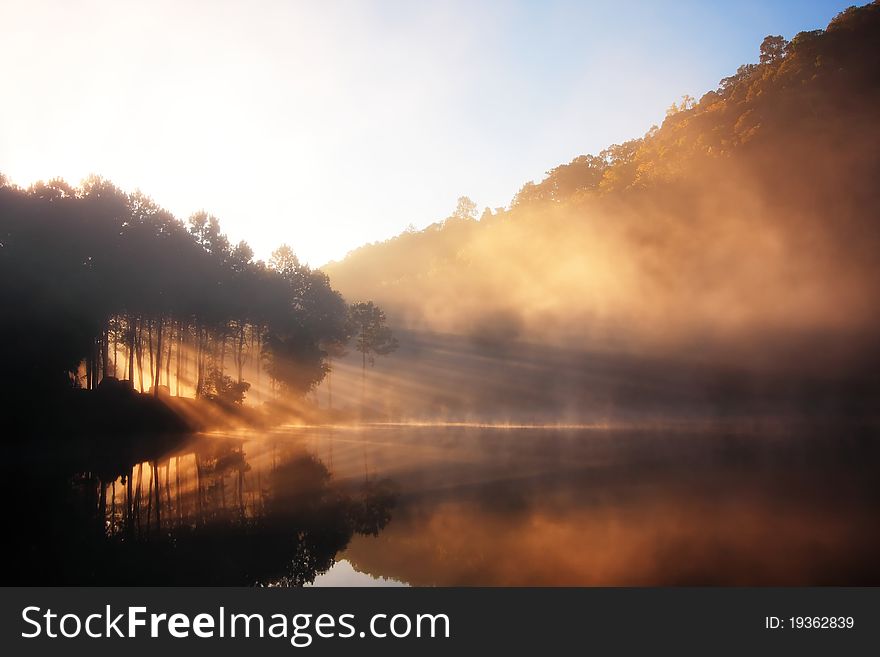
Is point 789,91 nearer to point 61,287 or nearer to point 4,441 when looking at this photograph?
point 61,287

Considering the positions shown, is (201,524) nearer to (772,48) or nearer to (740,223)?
(740,223)

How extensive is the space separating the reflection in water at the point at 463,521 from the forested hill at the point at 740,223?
1265 inches

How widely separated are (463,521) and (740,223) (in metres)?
50.9

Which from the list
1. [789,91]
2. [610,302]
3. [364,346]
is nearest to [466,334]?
[364,346]

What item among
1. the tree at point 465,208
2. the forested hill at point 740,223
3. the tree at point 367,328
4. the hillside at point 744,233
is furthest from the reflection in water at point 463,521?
the tree at point 465,208

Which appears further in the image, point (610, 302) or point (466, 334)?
point (466, 334)

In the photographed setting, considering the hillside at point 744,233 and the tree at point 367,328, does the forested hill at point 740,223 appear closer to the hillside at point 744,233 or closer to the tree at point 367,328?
the hillside at point 744,233

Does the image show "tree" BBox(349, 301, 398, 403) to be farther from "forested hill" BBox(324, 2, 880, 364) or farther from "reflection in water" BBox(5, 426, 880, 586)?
"reflection in water" BBox(5, 426, 880, 586)

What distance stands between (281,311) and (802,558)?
61.6 meters

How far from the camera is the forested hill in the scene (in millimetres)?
45531

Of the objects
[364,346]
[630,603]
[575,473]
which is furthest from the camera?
[364,346]

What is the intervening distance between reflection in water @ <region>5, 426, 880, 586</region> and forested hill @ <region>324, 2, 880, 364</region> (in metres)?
32.1

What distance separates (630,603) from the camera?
19.3 ft

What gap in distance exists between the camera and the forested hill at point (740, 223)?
45.5m
